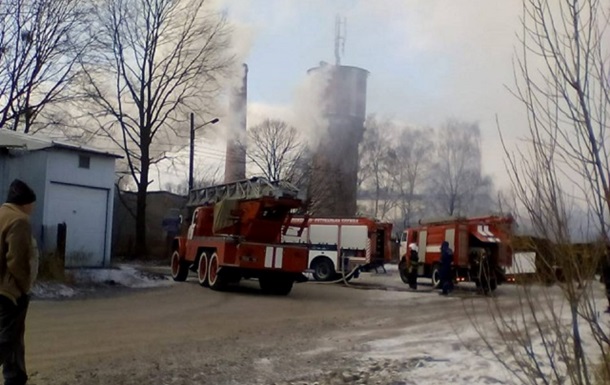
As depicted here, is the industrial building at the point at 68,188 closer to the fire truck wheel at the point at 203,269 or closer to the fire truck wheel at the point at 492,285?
the fire truck wheel at the point at 203,269

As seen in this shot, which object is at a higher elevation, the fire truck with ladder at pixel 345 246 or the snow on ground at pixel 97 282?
the fire truck with ladder at pixel 345 246

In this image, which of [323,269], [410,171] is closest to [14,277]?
[323,269]

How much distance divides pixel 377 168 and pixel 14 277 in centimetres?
4994

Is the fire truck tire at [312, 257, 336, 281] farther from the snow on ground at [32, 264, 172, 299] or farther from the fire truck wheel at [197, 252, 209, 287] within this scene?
the fire truck wheel at [197, 252, 209, 287]

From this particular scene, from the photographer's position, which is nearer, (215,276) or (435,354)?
(435,354)

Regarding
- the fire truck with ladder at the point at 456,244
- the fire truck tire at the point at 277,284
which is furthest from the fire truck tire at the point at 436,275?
the fire truck tire at the point at 277,284

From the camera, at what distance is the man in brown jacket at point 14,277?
6.81 m

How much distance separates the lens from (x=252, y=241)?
21.9m

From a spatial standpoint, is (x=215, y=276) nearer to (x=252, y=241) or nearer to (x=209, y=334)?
(x=252, y=241)

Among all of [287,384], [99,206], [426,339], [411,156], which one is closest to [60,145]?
[99,206]

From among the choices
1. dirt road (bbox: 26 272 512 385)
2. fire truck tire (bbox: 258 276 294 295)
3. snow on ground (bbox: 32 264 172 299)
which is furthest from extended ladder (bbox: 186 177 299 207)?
snow on ground (bbox: 32 264 172 299)

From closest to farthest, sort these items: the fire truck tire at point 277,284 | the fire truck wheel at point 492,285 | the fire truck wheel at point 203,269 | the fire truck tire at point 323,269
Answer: the fire truck wheel at point 492,285 < the fire truck tire at point 277,284 < the fire truck wheel at point 203,269 < the fire truck tire at point 323,269

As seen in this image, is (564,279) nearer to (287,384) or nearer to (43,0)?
(287,384)

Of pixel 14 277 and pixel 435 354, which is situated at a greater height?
pixel 14 277
